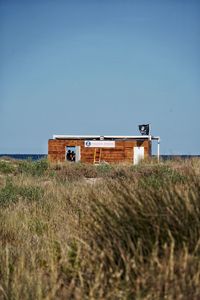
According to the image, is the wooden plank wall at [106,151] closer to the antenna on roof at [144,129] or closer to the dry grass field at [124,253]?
the antenna on roof at [144,129]

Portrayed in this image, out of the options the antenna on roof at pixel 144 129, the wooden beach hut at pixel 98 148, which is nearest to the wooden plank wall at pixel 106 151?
the wooden beach hut at pixel 98 148

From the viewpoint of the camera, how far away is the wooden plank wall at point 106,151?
43.2 m

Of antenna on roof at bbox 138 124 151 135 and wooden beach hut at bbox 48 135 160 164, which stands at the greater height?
antenna on roof at bbox 138 124 151 135

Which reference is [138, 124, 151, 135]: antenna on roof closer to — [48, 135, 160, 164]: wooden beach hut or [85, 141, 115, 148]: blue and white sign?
[48, 135, 160, 164]: wooden beach hut

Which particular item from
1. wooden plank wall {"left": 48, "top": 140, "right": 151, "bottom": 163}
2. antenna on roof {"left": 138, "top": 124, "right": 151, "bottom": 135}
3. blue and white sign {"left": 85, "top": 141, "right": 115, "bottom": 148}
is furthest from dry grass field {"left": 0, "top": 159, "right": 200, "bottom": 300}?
antenna on roof {"left": 138, "top": 124, "right": 151, "bottom": 135}

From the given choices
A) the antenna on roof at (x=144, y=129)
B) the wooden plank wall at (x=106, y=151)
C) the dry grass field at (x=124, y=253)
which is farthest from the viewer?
the antenna on roof at (x=144, y=129)

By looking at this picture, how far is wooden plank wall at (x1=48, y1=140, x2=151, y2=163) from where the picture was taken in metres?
43.2

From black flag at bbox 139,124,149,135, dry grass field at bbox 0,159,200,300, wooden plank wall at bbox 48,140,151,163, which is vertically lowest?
dry grass field at bbox 0,159,200,300

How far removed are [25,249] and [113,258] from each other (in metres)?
1.86

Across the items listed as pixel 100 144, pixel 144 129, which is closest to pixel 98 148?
pixel 100 144

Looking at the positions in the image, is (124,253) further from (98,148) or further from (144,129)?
(144,129)

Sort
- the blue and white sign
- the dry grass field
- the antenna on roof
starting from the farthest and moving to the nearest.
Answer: the antenna on roof → the blue and white sign → the dry grass field

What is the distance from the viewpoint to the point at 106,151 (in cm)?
4412

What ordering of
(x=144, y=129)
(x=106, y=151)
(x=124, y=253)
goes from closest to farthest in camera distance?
(x=124, y=253), (x=106, y=151), (x=144, y=129)
